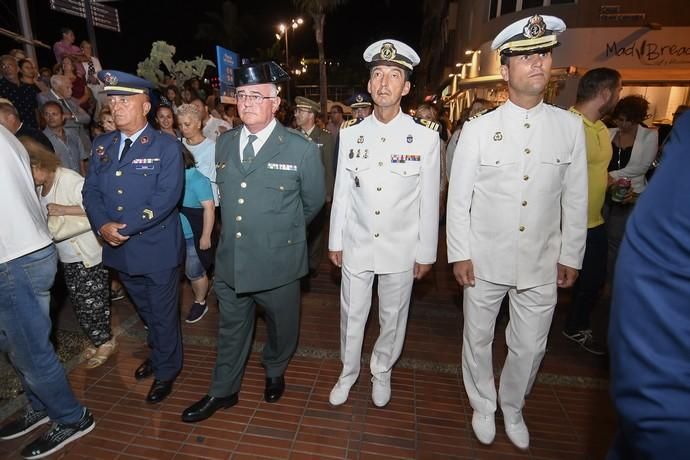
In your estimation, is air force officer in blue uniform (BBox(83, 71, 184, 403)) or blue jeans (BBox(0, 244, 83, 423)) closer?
blue jeans (BBox(0, 244, 83, 423))

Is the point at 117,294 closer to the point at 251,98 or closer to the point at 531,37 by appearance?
the point at 251,98

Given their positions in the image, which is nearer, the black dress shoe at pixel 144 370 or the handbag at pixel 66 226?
the handbag at pixel 66 226

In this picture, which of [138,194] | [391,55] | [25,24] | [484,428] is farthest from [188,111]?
[25,24]

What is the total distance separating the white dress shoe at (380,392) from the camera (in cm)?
291

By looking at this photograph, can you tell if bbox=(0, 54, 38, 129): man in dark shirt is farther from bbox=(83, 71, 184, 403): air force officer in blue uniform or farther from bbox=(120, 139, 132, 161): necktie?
bbox=(120, 139, 132, 161): necktie

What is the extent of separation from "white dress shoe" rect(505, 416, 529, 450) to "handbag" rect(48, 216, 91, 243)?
10.9ft

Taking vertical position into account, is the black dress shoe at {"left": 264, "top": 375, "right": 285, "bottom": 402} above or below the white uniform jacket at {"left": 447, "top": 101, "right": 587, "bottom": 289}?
below

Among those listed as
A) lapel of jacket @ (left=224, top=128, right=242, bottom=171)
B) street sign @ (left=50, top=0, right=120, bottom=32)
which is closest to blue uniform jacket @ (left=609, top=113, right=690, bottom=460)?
lapel of jacket @ (left=224, top=128, right=242, bottom=171)

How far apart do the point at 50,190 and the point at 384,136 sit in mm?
2513

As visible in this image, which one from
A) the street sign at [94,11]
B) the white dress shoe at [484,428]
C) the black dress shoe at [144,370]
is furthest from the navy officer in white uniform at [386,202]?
the street sign at [94,11]

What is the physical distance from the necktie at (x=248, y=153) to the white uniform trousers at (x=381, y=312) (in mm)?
944

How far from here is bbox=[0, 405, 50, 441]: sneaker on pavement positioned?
2.61 meters

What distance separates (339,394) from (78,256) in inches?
90.0

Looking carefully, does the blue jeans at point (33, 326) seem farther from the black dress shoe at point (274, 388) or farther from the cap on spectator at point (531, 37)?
the cap on spectator at point (531, 37)
